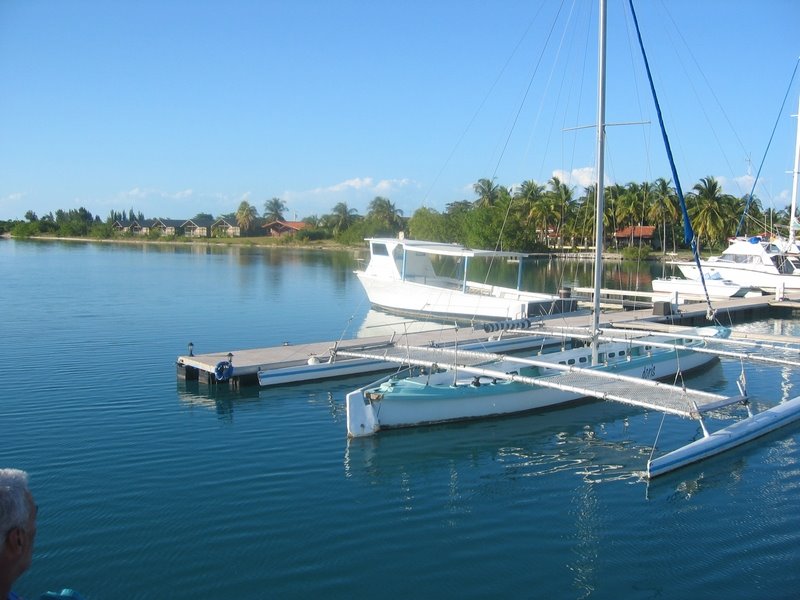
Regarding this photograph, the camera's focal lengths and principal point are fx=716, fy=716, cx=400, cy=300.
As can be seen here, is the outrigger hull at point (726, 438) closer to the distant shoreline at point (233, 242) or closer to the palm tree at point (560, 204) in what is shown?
the palm tree at point (560, 204)

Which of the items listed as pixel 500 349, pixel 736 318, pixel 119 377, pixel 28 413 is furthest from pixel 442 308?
pixel 28 413

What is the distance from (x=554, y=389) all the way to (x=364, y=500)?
7659mm

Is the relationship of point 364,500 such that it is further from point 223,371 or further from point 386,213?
point 386,213

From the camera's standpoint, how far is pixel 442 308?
127ft

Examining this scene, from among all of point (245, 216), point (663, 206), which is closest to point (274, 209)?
point (245, 216)

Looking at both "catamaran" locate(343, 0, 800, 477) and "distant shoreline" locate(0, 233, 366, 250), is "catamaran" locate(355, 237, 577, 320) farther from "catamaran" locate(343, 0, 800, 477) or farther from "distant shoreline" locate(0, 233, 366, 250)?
"distant shoreline" locate(0, 233, 366, 250)

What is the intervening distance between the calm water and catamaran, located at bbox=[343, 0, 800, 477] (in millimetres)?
448

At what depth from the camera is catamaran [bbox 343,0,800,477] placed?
15477mm

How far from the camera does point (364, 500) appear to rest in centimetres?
1362

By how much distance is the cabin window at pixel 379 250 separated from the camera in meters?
42.8

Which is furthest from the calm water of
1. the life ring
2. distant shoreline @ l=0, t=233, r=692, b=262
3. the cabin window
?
distant shoreline @ l=0, t=233, r=692, b=262

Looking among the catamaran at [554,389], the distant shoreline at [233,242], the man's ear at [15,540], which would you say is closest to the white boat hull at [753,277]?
the catamaran at [554,389]

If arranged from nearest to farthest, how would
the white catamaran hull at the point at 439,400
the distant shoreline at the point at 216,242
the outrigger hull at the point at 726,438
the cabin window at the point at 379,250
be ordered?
the outrigger hull at the point at 726,438, the white catamaran hull at the point at 439,400, the cabin window at the point at 379,250, the distant shoreline at the point at 216,242

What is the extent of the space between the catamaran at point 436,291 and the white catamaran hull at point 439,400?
48.3ft
